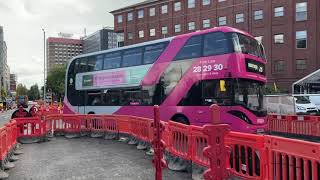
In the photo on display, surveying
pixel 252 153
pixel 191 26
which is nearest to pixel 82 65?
pixel 252 153

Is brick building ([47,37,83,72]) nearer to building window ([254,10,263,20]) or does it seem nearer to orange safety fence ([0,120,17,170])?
building window ([254,10,263,20])

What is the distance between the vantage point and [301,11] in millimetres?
54281

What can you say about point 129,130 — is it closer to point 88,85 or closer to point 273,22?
point 88,85

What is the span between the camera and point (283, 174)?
5.90 meters

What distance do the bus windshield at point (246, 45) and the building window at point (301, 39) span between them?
3942cm

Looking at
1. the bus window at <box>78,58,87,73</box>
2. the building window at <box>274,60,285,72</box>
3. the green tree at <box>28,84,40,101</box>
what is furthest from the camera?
the green tree at <box>28,84,40,101</box>

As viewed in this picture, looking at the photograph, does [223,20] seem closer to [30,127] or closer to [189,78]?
[189,78]

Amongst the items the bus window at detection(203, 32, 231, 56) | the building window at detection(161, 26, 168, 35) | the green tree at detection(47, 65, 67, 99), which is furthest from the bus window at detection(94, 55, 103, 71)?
the green tree at detection(47, 65, 67, 99)

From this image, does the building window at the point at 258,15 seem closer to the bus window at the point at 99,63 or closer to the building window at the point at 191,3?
the building window at the point at 191,3

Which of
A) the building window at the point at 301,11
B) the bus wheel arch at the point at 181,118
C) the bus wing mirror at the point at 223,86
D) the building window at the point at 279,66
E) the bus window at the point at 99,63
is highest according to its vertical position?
the building window at the point at 301,11

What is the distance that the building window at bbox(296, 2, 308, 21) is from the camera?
53.9m

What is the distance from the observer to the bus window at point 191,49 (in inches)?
672

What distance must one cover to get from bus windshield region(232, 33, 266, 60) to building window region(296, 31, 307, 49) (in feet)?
129

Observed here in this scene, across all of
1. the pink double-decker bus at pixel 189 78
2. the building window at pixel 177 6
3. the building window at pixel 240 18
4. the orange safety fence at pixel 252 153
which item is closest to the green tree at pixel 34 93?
the building window at pixel 177 6
